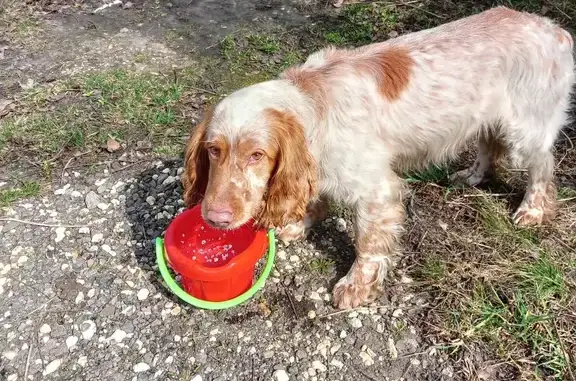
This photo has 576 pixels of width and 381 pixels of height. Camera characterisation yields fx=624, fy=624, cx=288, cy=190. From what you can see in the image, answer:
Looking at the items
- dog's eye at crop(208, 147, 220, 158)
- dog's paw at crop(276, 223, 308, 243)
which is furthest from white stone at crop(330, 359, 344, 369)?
dog's eye at crop(208, 147, 220, 158)

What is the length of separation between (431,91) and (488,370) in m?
1.55

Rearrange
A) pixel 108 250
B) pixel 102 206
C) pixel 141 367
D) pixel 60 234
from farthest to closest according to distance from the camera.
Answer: pixel 102 206, pixel 60 234, pixel 108 250, pixel 141 367

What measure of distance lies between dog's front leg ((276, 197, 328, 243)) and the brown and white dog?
391 millimetres

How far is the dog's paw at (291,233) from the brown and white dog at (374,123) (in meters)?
0.46

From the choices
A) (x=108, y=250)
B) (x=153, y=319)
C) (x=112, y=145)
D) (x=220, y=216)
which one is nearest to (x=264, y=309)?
(x=153, y=319)

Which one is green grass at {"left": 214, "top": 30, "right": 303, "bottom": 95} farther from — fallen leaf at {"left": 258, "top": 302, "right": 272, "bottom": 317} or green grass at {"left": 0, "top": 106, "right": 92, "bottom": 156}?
fallen leaf at {"left": 258, "top": 302, "right": 272, "bottom": 317}

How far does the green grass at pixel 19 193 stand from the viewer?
4.46 m

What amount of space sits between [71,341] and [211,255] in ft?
3.07

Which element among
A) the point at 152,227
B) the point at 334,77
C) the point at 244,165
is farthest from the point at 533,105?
the point at 152,227

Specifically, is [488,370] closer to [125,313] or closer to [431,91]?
[431,91]

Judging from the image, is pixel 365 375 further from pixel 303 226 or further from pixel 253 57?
pixel 253 57

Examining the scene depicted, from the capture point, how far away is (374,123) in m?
3.43

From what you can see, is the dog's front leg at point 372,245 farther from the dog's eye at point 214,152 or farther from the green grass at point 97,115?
the green grass at point 97,115

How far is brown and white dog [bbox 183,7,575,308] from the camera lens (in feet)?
10.2
